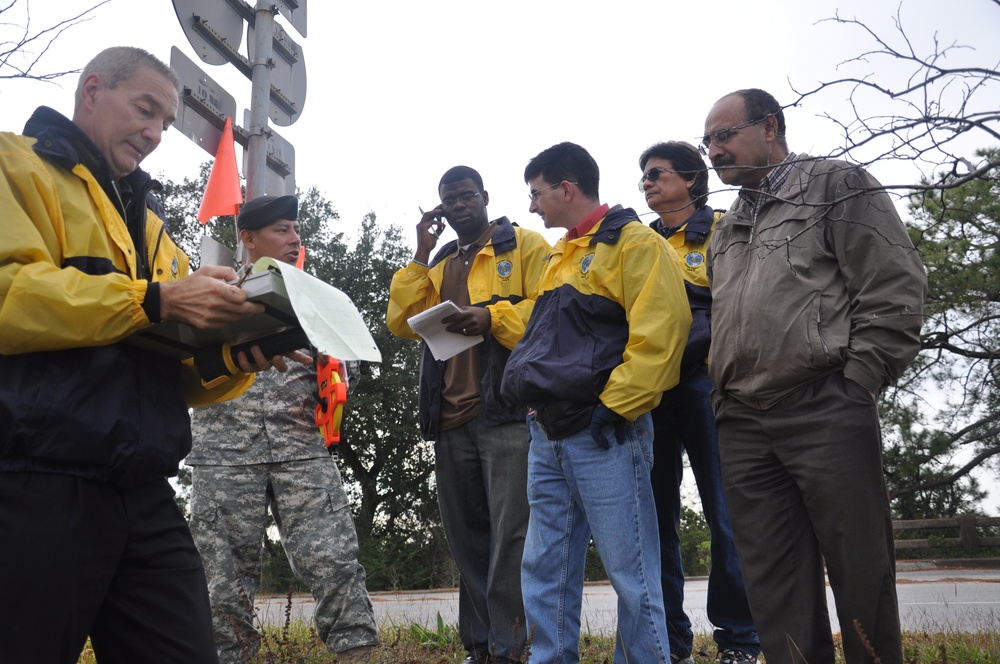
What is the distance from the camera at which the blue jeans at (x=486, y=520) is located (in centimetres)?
413

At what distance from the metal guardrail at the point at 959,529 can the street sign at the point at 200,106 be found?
1807cm

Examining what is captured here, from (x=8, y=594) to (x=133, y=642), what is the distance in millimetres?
349

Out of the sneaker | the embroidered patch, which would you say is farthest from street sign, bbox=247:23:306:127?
the sneaker

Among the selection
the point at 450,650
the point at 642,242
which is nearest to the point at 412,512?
the point at 450,650

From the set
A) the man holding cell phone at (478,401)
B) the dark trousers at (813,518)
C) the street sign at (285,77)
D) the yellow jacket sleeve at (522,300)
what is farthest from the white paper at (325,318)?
the street sign at (285,77)

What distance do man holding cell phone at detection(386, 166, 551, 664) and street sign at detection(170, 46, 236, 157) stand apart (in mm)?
1203

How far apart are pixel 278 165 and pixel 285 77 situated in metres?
0.59

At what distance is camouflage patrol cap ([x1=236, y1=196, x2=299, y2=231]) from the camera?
14.6ft

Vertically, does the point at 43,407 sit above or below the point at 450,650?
above

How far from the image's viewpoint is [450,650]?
16.9 ft

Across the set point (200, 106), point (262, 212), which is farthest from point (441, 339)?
point (200, 106)

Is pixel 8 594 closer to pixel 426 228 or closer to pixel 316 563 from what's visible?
pixel 316 563

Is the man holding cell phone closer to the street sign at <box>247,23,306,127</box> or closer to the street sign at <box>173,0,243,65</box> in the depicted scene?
the street sign at <box>247,23,306,127</box>

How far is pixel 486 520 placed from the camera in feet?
14.9
